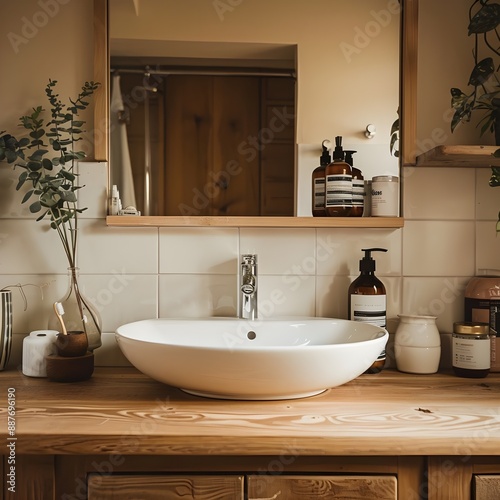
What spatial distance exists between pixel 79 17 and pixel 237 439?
3.60 feet

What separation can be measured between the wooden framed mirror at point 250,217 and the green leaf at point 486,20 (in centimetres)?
15

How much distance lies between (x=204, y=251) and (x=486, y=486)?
80cm

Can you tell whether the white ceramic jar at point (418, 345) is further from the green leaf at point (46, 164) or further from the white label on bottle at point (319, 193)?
the green leaf at point (46, 164)

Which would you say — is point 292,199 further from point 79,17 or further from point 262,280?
point 79,17

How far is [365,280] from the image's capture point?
4.34 ft

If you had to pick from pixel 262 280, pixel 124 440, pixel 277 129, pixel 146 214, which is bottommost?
pixel 124 440

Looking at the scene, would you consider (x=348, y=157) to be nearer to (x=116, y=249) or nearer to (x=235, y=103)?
(x=235, y=103)

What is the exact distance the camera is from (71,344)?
3.93 feet

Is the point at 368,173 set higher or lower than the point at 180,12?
lower

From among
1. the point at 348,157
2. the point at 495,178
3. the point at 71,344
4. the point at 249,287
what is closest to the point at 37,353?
the point at 71,344

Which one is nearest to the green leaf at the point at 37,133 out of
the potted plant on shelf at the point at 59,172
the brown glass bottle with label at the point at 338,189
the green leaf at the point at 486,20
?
the potted plant on shelf at the point at 59,172

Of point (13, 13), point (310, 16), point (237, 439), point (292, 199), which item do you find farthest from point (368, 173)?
point (13, 13)

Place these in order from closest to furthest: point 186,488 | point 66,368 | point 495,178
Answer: point 186,488 → point 66,368 → point 495,178

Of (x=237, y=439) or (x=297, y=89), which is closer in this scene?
(x=237, y=439)
